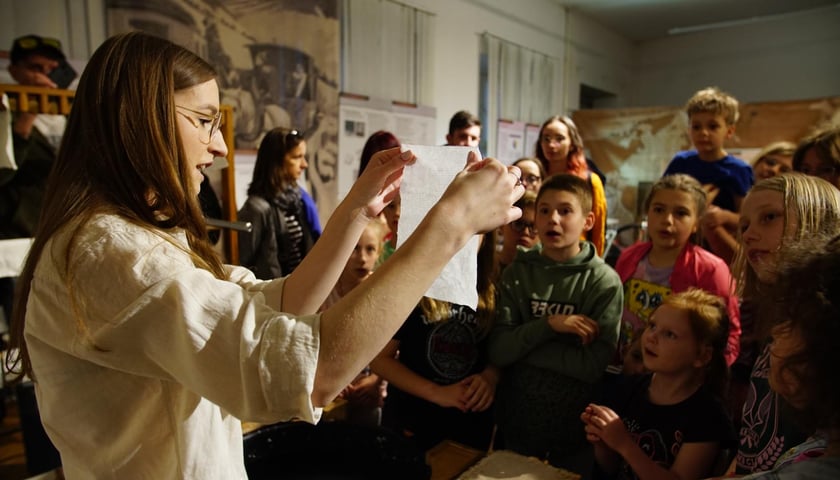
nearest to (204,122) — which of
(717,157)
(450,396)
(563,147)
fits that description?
(450,396)

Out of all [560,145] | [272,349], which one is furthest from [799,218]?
[560,145]

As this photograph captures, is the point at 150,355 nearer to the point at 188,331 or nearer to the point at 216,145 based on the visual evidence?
the point at 188,331

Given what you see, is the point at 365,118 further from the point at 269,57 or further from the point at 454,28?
the point at 454,28

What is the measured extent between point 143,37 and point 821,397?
96 centimetres

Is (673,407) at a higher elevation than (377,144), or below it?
below

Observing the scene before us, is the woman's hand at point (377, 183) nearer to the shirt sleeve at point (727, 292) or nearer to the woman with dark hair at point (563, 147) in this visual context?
the shirt sleeve at point (727, 292)

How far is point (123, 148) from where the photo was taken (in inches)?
24.7

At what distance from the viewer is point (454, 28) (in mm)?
4246

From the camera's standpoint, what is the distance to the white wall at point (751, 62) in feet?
19.1

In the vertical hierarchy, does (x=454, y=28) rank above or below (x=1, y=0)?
above

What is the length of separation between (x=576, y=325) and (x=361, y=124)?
256 centimetres

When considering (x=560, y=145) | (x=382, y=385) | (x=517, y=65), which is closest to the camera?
(x=382, y=385)

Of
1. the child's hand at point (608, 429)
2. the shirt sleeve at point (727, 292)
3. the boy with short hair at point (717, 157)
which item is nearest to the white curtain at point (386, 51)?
the boy with short hair at point (717, 157)

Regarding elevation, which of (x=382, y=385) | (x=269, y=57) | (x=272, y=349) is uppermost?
(x=269, y=57)
